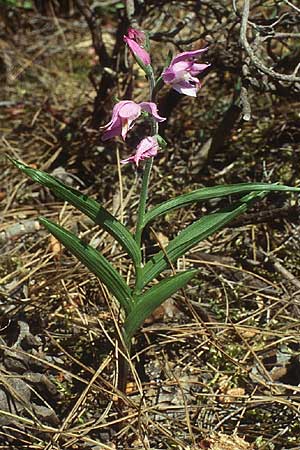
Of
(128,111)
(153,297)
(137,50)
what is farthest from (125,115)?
(153,297)

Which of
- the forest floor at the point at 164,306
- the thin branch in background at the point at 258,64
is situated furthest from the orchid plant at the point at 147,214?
the thin branch in background at the point at 258,64

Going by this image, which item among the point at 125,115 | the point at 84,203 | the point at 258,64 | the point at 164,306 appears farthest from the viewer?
the point at 164,306

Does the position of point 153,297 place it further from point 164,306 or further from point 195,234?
point 164,306

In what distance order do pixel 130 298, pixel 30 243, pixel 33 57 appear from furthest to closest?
1. pixel 33 57
2. pixel 30 243
3. pixel 130 298

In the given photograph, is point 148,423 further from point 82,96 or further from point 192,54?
point 82,96

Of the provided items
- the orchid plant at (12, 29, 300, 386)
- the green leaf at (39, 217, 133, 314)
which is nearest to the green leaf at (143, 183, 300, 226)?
the orchid plant at (12, 29, 300, 386)

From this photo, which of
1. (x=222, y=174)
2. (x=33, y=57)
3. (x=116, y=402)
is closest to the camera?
(x=116, y=402)

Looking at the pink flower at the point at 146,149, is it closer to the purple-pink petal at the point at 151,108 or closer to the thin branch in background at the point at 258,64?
the purple-pink petal at the point at 151,108

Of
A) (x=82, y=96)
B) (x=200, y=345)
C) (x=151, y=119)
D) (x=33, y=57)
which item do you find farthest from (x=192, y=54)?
(x=33, y=57)
